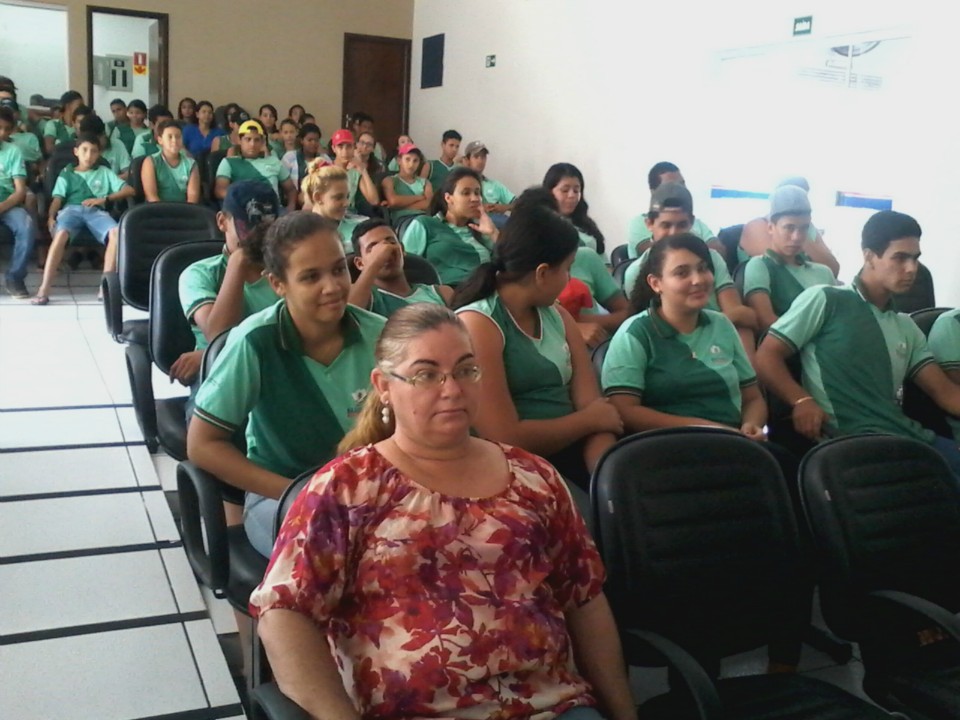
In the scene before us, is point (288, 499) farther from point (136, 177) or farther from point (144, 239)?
point (136, 177)

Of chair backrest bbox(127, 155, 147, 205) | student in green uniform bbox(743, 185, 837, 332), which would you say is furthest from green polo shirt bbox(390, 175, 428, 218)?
student in green uniform bbox(743, 185, 837, 332)

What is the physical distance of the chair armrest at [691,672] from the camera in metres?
1.40

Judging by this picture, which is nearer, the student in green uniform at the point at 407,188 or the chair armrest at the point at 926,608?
the chair armrest at the point at 926,608

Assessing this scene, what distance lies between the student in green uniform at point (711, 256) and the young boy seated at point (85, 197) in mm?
3800

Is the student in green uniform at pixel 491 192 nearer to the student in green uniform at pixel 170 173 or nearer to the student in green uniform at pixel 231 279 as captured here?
the student in green uniform at pixel 170 173

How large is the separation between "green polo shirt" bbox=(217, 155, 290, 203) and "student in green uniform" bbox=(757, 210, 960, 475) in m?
5.12

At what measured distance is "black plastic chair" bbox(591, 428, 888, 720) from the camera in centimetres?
163

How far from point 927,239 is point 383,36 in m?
7.61

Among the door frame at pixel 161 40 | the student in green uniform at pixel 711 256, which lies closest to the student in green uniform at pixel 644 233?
the student in green uniform at pixel 711 256

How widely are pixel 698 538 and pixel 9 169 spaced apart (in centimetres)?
597

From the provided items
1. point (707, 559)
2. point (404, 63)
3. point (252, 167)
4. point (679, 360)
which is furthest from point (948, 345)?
point (404, 63)

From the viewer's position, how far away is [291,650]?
1.27 metres

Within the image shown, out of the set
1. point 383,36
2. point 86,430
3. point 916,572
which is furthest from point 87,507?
point 383,36

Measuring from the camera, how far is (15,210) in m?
6.16
